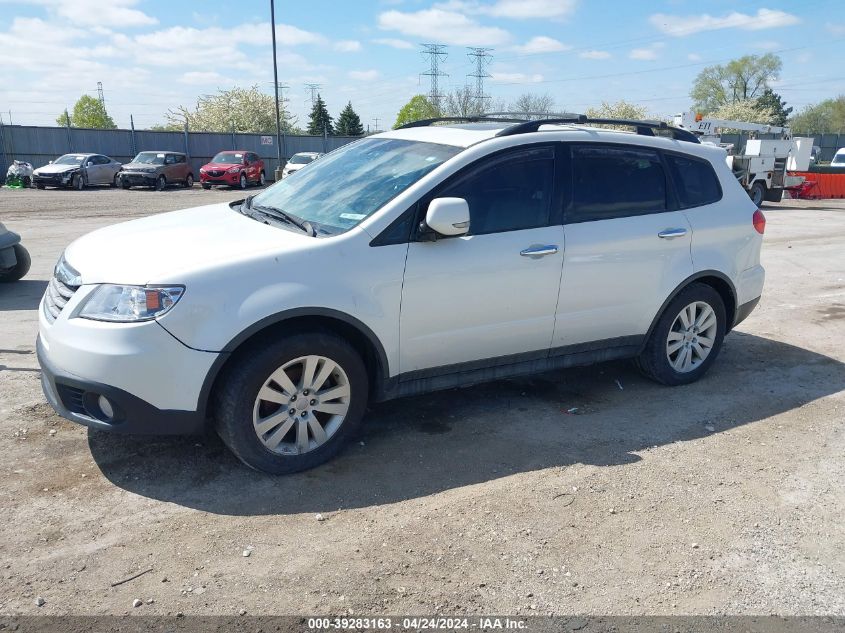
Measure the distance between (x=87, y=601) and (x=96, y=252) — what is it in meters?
1.92

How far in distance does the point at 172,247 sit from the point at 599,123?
321cm

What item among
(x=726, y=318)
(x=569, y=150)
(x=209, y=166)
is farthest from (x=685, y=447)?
(x=209, y=166)

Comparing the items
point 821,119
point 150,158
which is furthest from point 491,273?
point 821,119

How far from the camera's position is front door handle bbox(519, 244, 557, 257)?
445cm

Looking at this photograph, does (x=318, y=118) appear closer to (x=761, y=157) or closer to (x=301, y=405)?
(x=761, y=157)

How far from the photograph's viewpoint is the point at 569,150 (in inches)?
187

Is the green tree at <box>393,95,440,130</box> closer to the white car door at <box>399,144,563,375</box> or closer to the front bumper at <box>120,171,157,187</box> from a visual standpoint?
the front bumper at <box>120,171,157,187</box>

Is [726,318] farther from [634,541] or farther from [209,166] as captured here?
[209,166]

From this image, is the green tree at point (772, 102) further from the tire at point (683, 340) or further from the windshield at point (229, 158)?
the tire at point (683, 340)

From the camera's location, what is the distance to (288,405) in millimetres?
3867

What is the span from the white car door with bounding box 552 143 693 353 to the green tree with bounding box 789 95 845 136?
83.5 m

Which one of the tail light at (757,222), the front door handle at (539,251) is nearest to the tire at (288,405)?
the front door handle at (539,251)

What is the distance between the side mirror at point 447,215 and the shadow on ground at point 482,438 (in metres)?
1.34

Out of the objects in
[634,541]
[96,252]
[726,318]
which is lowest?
[634,541]
